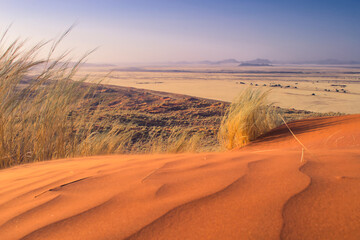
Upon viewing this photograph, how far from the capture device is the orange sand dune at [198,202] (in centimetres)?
84

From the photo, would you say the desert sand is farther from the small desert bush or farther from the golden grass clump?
the golden grass clump

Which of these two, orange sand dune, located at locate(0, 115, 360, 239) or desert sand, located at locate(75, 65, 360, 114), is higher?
orange sand dune, located at locate(0, 115, 360, 239)

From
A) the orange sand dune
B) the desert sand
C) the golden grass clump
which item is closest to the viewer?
the orange sand dune

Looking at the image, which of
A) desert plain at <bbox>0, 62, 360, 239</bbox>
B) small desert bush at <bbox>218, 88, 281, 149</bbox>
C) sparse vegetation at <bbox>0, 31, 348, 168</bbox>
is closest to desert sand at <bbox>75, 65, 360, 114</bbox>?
small desert bush at <bbox>218, 88, 281, 149</bbox>

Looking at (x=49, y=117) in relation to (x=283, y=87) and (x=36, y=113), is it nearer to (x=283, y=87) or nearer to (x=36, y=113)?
(x=36, y=113)

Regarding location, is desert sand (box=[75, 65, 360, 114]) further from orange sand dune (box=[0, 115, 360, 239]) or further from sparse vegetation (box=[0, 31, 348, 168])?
orange sand dune (box=[0, 115, 360, 239])

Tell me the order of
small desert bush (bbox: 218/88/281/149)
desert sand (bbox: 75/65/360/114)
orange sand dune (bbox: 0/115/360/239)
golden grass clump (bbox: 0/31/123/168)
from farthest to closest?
desert sand (bbox: 75/65/360/114) < small desert bush (bbox: 218/88/281/149) < golden grass clump (bbox: 0/31/123/168) < orange sand dune (bbox: 0/115/360/239)

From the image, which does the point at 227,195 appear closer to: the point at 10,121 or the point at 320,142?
the point at 320,142

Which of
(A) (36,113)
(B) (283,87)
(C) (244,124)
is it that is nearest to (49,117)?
(A) (36,113)

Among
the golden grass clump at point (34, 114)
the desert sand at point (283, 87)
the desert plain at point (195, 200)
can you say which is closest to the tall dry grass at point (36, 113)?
the golden grass clump at point (34, 114)

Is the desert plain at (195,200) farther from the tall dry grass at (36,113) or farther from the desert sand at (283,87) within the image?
the desert sand at (283,87)

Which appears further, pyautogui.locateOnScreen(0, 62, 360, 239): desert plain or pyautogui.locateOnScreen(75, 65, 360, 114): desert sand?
pyautogui.locateOnScreen(75, 65, 360, 114): desert sand

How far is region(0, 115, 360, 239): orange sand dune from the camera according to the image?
838 millimetres

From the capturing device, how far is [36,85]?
3.38m
